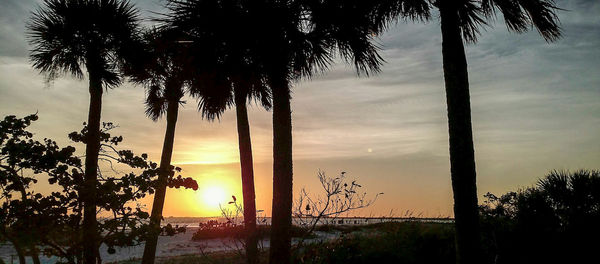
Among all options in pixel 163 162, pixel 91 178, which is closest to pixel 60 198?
pixel 91 178

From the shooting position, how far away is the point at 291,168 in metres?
10.7

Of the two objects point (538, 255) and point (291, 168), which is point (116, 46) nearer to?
point (291, 168)

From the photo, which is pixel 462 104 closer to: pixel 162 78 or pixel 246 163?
pixel 246 163

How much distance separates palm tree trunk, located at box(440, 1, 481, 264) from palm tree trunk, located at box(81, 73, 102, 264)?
685cm

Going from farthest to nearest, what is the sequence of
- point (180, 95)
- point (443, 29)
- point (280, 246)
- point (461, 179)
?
point (180, 95) < point (280, 246) < point (443, 29) < point (461, 179)

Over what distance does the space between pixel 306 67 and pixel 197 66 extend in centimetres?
289

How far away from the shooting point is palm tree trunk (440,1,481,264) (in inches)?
342

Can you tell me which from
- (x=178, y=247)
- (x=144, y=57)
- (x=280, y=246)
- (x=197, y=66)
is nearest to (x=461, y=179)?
(x=280, y=246)

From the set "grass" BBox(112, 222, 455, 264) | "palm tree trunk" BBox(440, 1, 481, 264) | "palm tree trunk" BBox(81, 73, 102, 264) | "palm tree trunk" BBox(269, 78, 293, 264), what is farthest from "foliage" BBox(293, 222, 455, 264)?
"palm tree trunk" BBox(81, 73, 102, 264)

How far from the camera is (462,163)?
8742mm

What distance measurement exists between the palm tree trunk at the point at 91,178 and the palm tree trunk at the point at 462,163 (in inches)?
270

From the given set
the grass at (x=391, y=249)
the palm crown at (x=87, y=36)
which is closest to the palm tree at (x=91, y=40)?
the palm crown at (x=87, y=36)

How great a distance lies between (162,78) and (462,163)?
11258 millimetres

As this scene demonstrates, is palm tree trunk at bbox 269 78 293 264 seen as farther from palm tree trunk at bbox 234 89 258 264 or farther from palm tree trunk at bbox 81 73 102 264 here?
palm tree trunk at bbox 81 73 102 264
